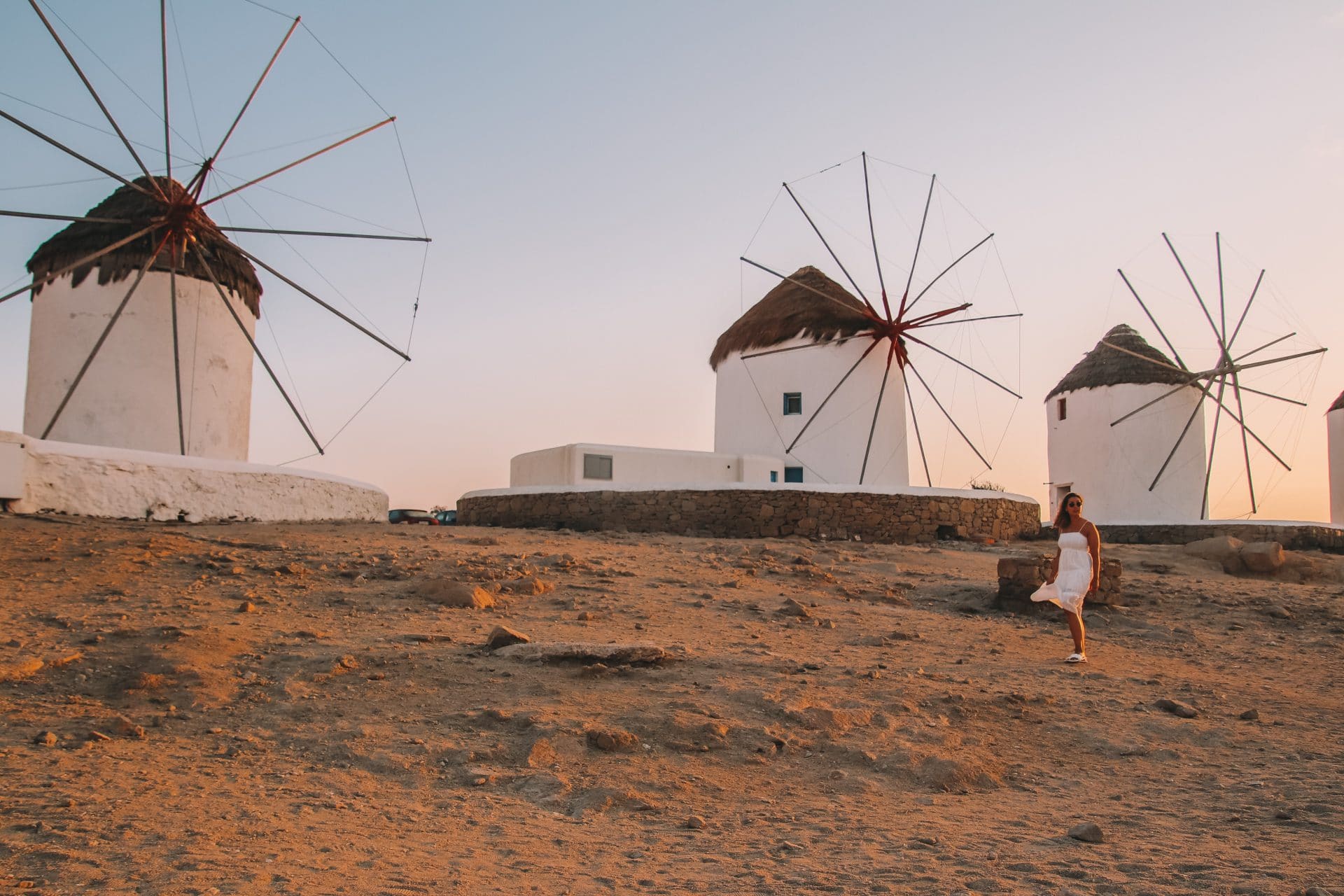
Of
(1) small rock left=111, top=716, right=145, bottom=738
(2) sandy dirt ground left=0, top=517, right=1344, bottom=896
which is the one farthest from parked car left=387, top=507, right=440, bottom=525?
(1) small rock left=111, top=716, right=145, bottom=738

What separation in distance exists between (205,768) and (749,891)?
2.37 meters

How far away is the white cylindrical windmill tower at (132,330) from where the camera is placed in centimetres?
1249

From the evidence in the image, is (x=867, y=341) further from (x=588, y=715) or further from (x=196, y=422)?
(x=588, y=715)

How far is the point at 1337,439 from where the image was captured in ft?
86.0

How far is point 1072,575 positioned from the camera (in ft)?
23.8

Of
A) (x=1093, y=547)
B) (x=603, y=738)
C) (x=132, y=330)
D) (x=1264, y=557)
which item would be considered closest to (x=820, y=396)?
(x=1264, y=557)

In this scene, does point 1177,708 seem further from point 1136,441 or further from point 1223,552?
point 1136,441

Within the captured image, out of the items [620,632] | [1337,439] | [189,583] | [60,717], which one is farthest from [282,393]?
[1337,439]

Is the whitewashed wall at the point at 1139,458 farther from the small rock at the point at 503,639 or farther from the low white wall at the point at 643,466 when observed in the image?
the small rock at the point at 503,639

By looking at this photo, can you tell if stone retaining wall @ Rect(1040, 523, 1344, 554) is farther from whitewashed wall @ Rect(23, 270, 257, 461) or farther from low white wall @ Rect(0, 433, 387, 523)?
whitewashed wall @ Rect(23, 270, 257, 461)

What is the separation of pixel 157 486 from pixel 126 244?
4348 mm

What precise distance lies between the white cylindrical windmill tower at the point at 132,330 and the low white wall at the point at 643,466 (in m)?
5.82

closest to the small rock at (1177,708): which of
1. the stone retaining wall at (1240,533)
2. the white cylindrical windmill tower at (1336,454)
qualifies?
the stone retaining wall at (1240,533)

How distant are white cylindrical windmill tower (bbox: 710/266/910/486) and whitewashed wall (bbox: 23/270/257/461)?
34.1 ft
